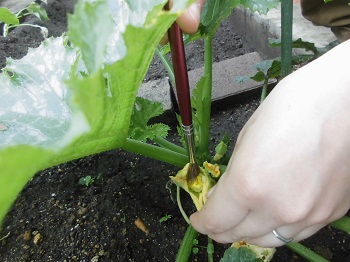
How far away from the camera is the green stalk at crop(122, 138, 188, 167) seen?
38.0 inches

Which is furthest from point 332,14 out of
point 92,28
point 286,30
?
point 92,28

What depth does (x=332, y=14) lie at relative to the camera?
162 centimetres

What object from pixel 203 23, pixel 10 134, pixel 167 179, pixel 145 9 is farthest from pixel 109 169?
pixel 145 9

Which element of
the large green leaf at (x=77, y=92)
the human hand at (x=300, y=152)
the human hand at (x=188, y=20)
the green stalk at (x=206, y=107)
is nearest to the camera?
the large green leaf at (x=77, y=92)

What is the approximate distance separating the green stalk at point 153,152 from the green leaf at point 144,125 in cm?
3

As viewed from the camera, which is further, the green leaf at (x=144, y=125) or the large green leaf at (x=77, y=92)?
the green leaf at (x=144, y=125)

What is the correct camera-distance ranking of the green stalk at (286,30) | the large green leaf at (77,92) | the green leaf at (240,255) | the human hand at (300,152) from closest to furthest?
the large green leaf at (77,92), the human hand at (300,152), the green leaf at (240,255), the green stalk at (286,30)

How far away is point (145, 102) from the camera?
1.15 metres

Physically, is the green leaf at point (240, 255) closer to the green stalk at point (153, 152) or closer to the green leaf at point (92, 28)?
the green stalk at point (153, 152)

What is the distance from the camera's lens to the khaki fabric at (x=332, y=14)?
157cm

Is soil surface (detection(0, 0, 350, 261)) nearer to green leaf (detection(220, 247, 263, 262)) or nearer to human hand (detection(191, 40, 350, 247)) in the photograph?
green leaf (detection(220, 247, 263, 262))

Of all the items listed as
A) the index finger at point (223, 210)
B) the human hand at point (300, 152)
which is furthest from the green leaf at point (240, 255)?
the human hand at point (300, 152)

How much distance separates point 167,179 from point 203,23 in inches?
22.0

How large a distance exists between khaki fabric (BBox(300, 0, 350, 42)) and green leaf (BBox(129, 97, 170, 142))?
846 mm
